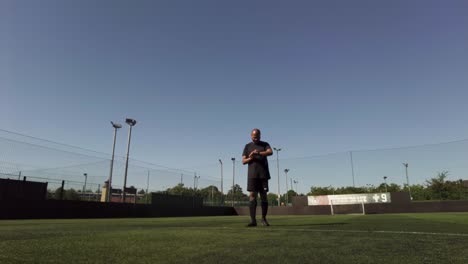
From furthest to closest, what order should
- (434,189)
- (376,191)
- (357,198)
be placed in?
1. (376,191)
2. (357,198)
3. (434,189)

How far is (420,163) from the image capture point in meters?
23.3

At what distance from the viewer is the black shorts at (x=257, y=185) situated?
477cm

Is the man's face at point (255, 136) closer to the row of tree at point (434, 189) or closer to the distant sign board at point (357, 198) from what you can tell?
the distant sign board at point (357, 198)

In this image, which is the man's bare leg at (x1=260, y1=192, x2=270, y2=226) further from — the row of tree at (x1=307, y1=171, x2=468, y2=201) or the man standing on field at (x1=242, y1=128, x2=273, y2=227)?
the row of tree at (x1=307, y1=171, x2=468, y2=201)

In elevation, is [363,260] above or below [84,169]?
below

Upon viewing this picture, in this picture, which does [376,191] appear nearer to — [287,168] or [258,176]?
[287,168]

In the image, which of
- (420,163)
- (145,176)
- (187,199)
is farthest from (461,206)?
(145,176)

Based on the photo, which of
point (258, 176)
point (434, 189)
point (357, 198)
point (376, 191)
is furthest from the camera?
point (376, 191)

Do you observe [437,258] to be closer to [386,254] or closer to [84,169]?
[386,254]

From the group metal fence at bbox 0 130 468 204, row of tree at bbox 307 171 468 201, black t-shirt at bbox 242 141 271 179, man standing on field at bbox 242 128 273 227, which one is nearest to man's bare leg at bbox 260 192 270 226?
man standing on field at bbox 242 128 273 227

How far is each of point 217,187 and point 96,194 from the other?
49.4ft

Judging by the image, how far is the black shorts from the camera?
4770 millimetres

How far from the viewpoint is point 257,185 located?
480cm

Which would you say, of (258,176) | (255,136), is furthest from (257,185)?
(255,136)
